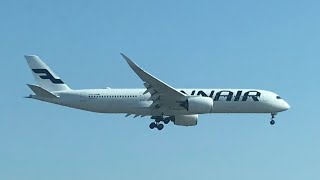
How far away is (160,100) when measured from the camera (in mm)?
74625

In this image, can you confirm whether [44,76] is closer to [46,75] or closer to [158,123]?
[46,75]

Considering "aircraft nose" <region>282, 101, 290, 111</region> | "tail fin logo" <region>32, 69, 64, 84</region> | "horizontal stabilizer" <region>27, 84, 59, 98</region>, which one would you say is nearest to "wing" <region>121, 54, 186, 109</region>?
"horizontal stabilizer" <region>27, 84, 59, 98</region>

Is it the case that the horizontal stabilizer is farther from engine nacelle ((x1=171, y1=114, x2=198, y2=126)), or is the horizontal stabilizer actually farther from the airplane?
engine nacelle ((x1=171, y1=114, x2=198, y2=126))

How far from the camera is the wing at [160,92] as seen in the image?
7256cm

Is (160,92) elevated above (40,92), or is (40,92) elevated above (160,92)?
(160,92)

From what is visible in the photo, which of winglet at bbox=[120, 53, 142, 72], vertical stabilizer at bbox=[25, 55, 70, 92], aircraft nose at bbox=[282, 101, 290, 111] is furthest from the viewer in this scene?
vertical stabilizer at bbox=[25, 55, 70, 92]

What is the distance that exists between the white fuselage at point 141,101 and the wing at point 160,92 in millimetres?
644

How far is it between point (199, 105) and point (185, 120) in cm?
611

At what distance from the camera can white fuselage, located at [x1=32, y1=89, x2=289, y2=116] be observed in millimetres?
75625

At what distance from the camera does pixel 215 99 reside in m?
75.6

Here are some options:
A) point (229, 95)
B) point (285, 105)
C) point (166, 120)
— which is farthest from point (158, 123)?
point (285, 105)

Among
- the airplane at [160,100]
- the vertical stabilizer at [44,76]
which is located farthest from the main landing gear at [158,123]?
the vertical stabilizer at [44,76]

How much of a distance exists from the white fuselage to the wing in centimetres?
64

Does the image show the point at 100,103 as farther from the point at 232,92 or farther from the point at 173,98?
the point at 232,92
